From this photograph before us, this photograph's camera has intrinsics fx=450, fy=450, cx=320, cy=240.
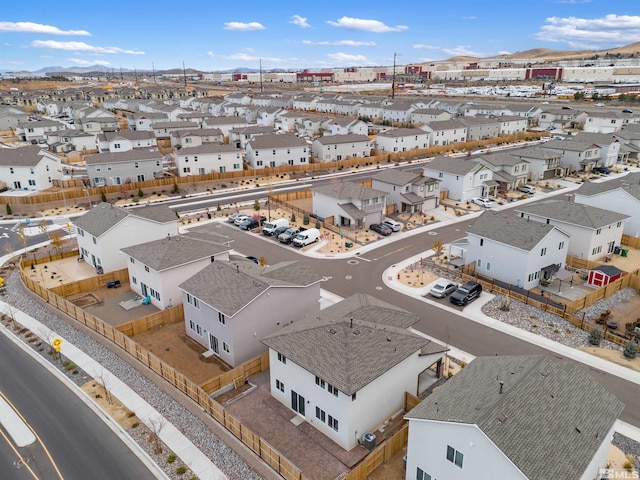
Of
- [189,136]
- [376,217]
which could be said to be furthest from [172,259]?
[189,136]

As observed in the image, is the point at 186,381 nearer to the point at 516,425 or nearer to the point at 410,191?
the point at 516,425

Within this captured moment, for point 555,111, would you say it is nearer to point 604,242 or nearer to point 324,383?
point 604,242

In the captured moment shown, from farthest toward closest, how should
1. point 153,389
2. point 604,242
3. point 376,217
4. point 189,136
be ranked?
point 189,136, point 376,217, point 604,242, point 153,389

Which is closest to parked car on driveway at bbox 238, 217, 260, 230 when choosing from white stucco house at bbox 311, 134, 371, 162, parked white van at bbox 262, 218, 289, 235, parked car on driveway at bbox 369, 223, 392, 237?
parked white van at bbox 262, 218, 289, 235

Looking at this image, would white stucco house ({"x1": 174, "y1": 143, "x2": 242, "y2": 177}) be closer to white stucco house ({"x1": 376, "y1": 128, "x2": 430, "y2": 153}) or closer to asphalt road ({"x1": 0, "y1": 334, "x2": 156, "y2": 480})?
white stucco house ({"x1": 376, "y1": 128, "x2": 430, "y2": 153})

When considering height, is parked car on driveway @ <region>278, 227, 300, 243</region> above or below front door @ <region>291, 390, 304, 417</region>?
above

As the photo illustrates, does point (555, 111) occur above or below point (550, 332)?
above
